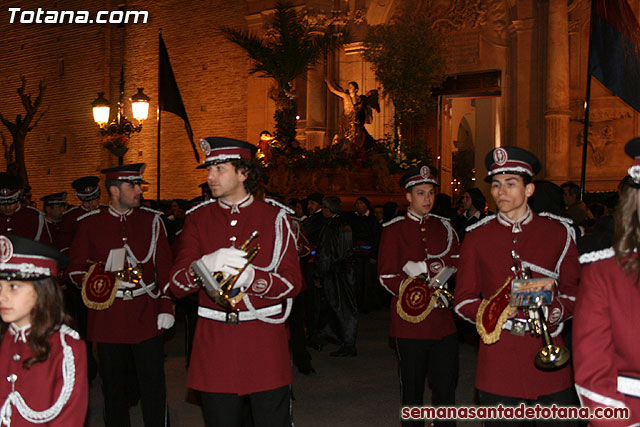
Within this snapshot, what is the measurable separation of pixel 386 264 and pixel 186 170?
20.1 m

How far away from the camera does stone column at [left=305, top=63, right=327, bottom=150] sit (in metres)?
19.4

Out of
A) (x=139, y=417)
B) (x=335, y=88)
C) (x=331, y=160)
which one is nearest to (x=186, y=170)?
(x=335, y=88)

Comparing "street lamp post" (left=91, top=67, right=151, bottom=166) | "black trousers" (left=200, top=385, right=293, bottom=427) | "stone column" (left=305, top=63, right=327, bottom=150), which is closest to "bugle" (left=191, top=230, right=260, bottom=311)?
"black trousers" (left=200, top=385, right=293, bottom=427)

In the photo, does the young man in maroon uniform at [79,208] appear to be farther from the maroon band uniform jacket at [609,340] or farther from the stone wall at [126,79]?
the stone wall at [126,79]

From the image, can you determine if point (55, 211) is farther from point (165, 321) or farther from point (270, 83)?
point (270, 83)

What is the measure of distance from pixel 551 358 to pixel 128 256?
3.46 m

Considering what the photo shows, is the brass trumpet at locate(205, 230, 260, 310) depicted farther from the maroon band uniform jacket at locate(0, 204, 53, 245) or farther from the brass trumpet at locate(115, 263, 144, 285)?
the maroon band uniform jacket at locate(0, 204, 53, 245)

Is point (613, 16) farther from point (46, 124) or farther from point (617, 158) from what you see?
point (46, 124)

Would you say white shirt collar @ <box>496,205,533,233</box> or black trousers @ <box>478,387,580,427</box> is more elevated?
white shirt collar @ <box>496,205,533,233</box>

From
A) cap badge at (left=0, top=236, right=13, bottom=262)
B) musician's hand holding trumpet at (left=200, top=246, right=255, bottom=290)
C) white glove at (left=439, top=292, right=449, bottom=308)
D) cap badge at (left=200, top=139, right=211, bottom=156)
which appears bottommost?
white glove at (left=439, top=292, right=449, bottom=308)

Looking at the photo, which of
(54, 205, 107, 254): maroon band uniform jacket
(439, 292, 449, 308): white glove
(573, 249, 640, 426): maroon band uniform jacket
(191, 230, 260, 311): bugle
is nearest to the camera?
(573, 249, 640, 426): maroon band uniform jacket

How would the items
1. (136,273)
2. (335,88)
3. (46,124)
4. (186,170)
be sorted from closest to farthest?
(136,273) → (335,88) → (186,170) → (46,124)

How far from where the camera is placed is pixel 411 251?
5910 millimetres

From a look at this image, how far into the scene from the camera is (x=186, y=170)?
25281 mm
